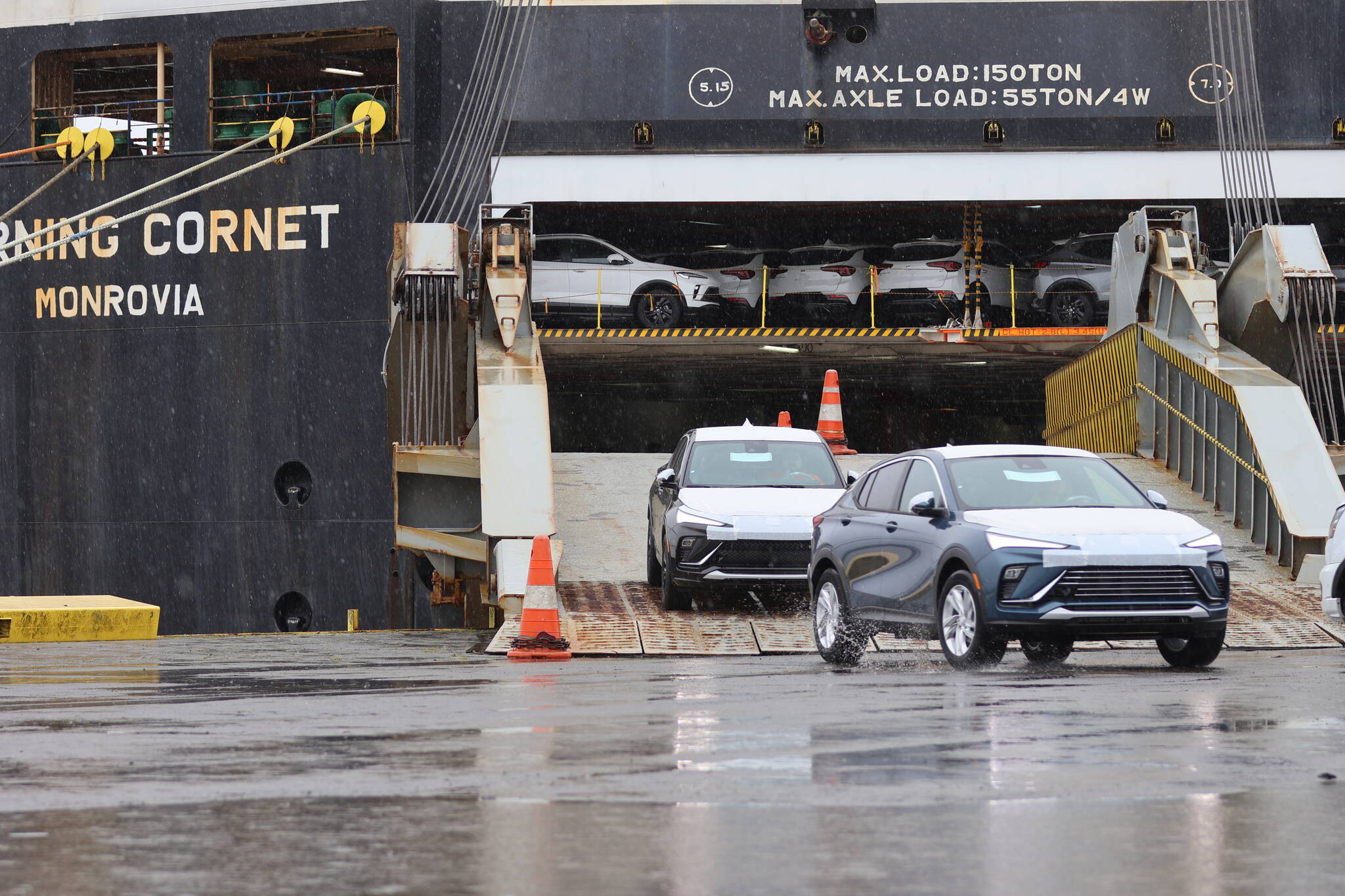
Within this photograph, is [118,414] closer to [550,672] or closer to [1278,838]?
[550,672]

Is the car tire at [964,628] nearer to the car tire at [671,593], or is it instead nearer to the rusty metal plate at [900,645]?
the rusty metal plate at [900,645]

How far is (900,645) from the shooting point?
1414 centimetres

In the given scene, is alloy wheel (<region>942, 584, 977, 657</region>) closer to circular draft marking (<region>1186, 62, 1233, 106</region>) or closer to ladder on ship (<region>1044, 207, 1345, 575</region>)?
ladder on ship (<region>1044, 207, 1345, 575</region>)

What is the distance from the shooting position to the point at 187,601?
1020 inches

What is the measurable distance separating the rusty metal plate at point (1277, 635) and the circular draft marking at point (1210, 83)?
1583 centimetres

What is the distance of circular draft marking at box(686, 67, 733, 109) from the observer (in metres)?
28.6

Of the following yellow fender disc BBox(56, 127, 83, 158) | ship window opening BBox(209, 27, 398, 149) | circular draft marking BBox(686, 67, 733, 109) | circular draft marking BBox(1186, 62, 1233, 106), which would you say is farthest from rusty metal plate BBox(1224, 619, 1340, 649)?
yellow fender disc BBox(56, 127, 83, 158)

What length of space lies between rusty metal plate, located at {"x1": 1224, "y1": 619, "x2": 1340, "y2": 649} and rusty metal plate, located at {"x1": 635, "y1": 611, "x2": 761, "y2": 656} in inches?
Answer: 135

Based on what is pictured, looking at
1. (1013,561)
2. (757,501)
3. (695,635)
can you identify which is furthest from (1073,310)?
(1013,561)

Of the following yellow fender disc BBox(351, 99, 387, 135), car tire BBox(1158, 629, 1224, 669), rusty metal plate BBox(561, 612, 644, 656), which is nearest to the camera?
car tire BBox(1158, 629, 1224, 669)

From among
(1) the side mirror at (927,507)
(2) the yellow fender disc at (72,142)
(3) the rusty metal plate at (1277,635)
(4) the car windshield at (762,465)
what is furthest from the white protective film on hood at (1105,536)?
(2) the yellow fender disc at (72,142)

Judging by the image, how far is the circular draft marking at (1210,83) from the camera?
93.1 ft

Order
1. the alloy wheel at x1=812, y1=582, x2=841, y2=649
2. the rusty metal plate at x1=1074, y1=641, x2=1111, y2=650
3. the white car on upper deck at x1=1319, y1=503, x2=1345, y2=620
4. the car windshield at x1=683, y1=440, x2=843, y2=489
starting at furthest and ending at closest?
the car windshield at x1=683, y1=440, x2=843, y2=489, the rusty metal plate at x1=1074, y1=641, x2=1111, y2=650, the white car on upper deck at x1=1319, y1=503, x2=1345, y2=620, the alloy wheel at x1=812, y1=582, x2=841, y2=649

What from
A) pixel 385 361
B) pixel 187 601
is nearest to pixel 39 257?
pixel 187 601
